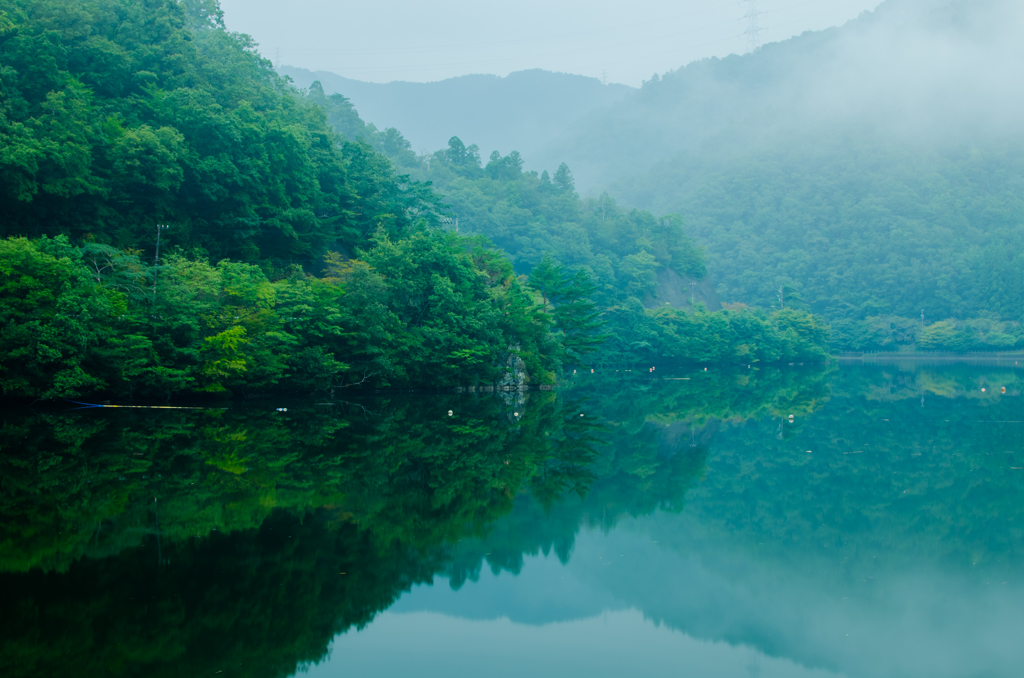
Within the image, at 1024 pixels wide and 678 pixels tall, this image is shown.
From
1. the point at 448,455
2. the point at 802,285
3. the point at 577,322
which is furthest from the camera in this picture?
the point at 802,285

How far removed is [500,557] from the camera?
8.11 m

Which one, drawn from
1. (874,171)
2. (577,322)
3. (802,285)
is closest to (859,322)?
(802,285)

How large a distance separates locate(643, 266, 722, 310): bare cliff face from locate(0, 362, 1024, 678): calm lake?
2352 inches

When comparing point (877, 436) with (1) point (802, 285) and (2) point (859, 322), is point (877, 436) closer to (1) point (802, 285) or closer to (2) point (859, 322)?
(2) point (859, 322)

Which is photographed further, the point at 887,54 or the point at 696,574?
the point at 887,54

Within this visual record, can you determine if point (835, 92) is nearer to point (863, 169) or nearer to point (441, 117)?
point (863, 169)

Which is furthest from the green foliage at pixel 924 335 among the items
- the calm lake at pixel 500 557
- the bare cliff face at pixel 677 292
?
the calm lake at pixel 500 557

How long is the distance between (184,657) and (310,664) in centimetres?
85

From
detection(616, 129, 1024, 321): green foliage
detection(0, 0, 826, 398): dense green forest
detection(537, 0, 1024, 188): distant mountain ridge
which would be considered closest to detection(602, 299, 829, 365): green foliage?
detection(0, 0, 826, 398): dense green forest

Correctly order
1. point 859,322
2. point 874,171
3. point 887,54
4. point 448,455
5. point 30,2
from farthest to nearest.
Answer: point 887,54
point 874,171
point 859,322
point 30,2
point 448,455

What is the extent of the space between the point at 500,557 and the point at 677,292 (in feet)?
243

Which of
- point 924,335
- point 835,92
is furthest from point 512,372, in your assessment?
point 835,92

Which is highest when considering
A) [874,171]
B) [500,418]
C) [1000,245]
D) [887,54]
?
[887,54]

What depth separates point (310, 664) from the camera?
5.68 m
